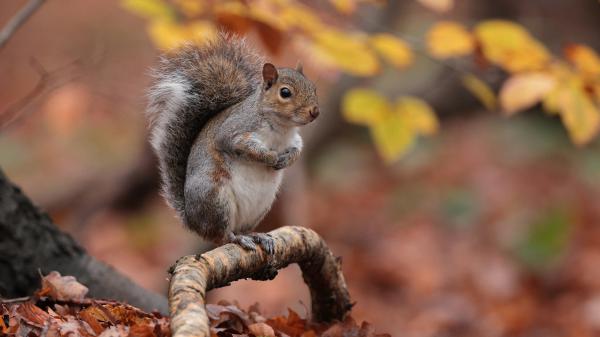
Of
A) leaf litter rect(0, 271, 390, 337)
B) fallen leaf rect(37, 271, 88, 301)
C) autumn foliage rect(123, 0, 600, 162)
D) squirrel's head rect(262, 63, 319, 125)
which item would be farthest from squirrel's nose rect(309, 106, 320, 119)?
fallen leaf rect(37, 271, 88, 301)

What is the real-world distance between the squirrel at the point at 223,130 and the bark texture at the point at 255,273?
0.48ft

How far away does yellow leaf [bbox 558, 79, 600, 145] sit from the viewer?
2.89m

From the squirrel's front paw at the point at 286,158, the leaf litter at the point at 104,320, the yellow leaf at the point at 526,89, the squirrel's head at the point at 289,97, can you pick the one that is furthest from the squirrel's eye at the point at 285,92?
the yellow leaf at the point at 526,89

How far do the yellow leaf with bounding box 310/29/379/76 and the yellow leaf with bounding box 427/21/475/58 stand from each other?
0.77ft

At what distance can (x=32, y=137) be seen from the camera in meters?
8.51

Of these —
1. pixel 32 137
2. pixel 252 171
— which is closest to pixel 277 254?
pixel 252 171

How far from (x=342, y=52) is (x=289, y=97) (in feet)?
2.61

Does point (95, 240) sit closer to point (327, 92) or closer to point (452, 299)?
point (327, 92)

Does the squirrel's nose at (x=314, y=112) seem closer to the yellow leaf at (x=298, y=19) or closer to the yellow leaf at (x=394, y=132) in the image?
the yellow leaf at (x=298, y=19)

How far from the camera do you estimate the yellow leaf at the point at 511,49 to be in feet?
9.89

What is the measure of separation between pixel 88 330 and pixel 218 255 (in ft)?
0.97

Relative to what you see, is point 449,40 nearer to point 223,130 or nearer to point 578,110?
point 578,110

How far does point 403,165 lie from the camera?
7582 millimetres

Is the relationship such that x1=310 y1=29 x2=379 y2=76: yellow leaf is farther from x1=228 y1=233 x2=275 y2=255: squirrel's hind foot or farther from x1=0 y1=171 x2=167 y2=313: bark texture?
x1=228 y1=233 x2=275 y2=255: squirrel's hind foot
